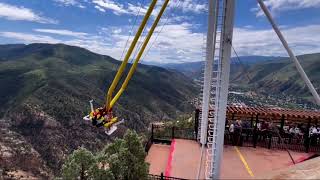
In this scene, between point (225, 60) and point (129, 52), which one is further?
point (129, 52)

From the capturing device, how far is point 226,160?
20266mm

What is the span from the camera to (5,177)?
10131 cm

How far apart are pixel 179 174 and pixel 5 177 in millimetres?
96781

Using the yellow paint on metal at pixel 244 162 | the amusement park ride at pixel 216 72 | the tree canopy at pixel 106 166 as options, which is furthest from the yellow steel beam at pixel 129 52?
the yellow paint on metal at pixel 244 162

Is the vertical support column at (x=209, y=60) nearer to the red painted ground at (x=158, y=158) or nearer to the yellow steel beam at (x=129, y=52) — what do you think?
the red painted ground at (x=158, y=158)

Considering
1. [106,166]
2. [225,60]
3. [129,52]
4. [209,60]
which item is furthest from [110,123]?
[225,60]

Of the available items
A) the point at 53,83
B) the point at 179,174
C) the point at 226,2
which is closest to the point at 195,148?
the point at 179,174

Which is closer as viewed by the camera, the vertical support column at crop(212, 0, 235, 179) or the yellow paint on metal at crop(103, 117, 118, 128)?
the vertical support column at crop(212, 0, 235, 179)

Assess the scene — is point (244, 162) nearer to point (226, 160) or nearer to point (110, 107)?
point (226, 160)

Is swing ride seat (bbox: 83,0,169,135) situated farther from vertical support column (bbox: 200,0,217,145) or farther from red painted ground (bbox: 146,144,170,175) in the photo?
red painted ground (bbox: 146,144,170,175)

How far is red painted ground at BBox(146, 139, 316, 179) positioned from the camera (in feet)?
60.6

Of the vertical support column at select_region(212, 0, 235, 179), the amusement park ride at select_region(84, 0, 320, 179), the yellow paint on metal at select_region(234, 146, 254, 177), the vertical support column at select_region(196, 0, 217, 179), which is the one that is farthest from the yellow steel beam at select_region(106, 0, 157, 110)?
the yellow paint on metal at select_region(234, 146, 254, 177)

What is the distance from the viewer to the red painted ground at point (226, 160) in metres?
18.5

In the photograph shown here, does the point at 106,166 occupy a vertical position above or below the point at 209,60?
below
